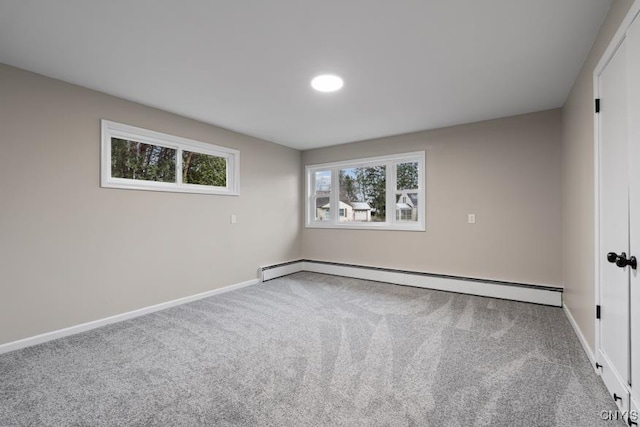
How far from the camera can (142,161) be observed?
3.41m

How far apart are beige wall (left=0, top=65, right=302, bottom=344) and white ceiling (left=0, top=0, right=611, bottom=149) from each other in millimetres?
251

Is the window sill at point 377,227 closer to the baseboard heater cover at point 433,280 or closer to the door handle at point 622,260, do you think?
the baseboard heater cover at point 433,280

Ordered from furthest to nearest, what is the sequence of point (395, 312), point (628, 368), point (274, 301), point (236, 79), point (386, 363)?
point (274, 301) → point (395, 312) → point (236, 79) → point (386, 363) → point (628, 368)

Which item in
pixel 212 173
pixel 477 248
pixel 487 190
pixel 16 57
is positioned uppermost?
pixel 16 57

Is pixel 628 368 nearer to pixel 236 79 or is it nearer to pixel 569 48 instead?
pixel 569 48

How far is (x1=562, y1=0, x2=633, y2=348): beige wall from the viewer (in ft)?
6.91

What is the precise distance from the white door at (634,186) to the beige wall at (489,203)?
230cm

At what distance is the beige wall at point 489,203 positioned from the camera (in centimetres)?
354

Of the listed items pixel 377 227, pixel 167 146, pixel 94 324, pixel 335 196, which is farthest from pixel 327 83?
pixel 94 324

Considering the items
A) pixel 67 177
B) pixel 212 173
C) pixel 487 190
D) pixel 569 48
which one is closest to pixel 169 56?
pixel 67 177

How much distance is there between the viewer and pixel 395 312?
330 centimetres

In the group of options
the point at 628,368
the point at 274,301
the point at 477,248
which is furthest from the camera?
the point at 477,248

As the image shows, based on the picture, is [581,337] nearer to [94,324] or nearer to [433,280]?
[433,280]

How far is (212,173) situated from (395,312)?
3109mm
